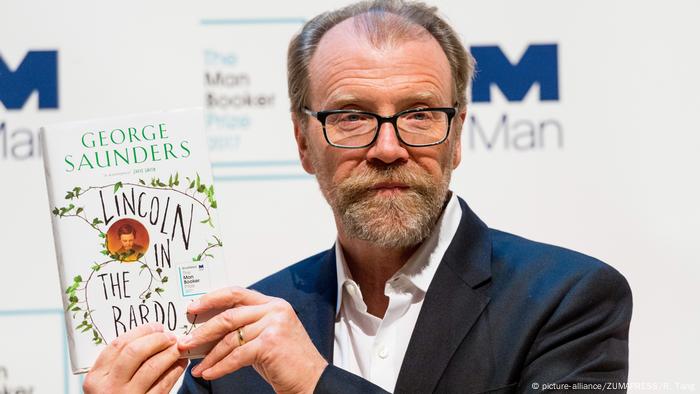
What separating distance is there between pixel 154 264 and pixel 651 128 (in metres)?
1.68

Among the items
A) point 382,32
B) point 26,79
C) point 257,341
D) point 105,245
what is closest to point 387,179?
point 382,32

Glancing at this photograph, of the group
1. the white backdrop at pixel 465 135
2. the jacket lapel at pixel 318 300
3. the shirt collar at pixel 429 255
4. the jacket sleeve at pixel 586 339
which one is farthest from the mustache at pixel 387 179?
the white backdrop at pixel 465 135

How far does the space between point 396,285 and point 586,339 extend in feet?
1.41

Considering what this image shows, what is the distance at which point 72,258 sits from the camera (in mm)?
1856

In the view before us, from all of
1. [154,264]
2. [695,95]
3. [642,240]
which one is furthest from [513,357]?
[695,95]

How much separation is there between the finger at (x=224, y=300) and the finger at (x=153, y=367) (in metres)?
0.09

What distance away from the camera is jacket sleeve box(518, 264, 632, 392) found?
189 centimetres

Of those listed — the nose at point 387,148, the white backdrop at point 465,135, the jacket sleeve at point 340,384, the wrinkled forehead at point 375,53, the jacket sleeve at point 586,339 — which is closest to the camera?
the jacket sleeve at point 340,384

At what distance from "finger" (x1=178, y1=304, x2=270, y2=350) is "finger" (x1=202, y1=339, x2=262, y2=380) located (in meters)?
0.04

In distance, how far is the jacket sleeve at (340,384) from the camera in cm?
178

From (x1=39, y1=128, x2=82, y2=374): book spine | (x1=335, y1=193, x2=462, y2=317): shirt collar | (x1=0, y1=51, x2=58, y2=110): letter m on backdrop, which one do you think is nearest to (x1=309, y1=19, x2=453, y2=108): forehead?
(x1=335, y1=193, x2=462, y2=317): shirt collar

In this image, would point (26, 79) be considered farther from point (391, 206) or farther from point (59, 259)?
point (391, 206)

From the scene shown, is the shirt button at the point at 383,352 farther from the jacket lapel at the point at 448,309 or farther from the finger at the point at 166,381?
the finger at the point at 166,381

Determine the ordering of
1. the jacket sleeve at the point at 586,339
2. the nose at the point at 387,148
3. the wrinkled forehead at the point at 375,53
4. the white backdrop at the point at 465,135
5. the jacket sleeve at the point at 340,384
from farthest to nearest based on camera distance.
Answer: the white backdrop at the point at 465,135 < the wrinkled forehead at the point at 375,53 < the nose at the point at 387,148 < the jacket sleeve at the point at 586,339 < the jacket sleeve at the point at 340,384
